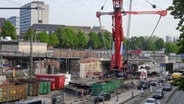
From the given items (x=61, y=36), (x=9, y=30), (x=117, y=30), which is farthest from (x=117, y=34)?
(x=61, y=36)

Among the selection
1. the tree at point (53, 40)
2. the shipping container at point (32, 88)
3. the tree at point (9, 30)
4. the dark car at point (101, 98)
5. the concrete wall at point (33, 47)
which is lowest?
the dark car at point (101, 98)

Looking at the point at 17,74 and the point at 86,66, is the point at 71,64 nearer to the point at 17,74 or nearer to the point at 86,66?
the point at 86,66

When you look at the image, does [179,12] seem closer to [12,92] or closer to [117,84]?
[12,92]

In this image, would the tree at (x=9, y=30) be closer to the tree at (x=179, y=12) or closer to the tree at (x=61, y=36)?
the tree at (x=61, y=36)

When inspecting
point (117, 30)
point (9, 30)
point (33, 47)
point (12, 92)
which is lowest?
point (12, 92)

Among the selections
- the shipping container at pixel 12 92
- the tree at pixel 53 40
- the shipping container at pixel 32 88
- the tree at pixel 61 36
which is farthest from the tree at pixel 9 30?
the shipping container at pixel 12 92

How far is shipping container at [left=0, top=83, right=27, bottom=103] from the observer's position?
40.0 metres

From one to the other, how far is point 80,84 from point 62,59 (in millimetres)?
36417

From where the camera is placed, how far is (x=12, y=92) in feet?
137

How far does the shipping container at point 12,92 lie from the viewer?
40034mm

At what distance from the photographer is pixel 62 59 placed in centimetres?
8756

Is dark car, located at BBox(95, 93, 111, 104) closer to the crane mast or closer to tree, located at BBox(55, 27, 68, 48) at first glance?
the crane mast

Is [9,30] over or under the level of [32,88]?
over

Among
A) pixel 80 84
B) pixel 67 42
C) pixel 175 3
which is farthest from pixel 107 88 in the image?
pixel 67 42
